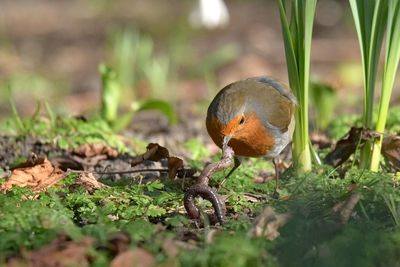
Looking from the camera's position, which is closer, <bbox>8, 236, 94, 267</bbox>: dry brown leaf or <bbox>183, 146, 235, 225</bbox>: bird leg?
<bbox>8, 236, 94, 267</bbox>: dry brown leaf

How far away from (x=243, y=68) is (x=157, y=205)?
5.36 m

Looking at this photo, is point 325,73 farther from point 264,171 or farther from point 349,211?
point 349,211

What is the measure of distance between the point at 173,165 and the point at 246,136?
44 cm

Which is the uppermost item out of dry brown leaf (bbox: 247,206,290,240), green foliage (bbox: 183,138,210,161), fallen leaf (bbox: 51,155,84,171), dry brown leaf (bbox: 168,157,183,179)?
dry brown leaf (bbox: 247,206,290,240)

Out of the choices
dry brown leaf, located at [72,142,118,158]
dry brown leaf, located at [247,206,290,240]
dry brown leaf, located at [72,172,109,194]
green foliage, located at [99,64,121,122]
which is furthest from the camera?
green foliage, located at [99,64,121,122]

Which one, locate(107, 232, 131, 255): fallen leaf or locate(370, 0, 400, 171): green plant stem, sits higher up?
locate(370, 0, 400, 171): green plant stem

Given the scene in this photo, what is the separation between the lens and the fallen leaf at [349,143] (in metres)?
3.51

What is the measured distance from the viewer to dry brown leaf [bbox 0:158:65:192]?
3219mm

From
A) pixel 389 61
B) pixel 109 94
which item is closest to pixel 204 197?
pixel 389 61

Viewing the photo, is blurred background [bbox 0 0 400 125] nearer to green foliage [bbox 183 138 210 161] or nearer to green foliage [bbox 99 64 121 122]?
green foliage [bbox 99 64 121 122]

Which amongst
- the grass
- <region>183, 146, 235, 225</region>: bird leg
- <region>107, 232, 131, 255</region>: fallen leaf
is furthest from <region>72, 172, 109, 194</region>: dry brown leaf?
<region>107, 232, 131, 255</region>: fallen leaf

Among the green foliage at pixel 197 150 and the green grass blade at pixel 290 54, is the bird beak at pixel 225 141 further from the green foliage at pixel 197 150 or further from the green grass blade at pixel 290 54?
the green foliage at pixel 197 150

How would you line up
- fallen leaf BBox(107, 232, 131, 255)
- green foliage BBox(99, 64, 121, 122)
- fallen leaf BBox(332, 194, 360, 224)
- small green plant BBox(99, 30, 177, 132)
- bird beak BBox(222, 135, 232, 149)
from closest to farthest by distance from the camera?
fallen leaf BBox(107, 232, 131, 255), fallen leaf BBox(332, 194, 360, 224), bird beak BBox(222, 135, 232, 149), small green plant BBox(99, 30, 177, 132), green foliage BBox(99, 64, 121, 122)

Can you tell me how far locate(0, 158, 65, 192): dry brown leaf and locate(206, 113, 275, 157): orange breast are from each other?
857mm
